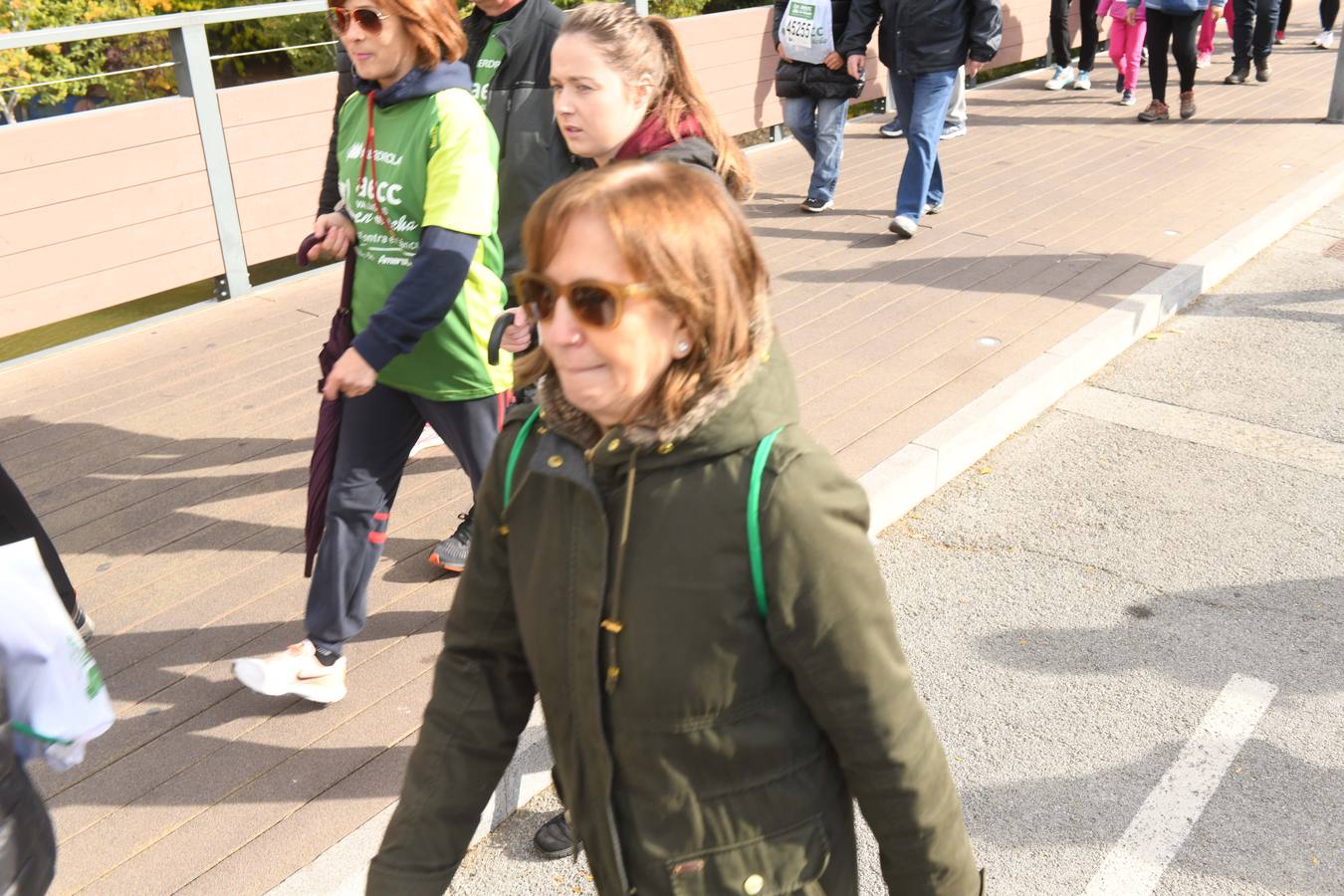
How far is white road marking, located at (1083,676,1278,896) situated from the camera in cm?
319

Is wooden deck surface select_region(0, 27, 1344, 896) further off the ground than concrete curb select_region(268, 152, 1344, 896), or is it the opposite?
wooden deck surface select_region(0, 27, 1344, 896)

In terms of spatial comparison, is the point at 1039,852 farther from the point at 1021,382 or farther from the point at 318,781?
the point at 1021,382

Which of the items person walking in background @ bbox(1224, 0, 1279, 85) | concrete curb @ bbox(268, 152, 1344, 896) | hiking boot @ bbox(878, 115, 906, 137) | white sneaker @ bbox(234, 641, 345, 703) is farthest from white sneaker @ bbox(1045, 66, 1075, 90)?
white sneaker @ bbox(234, 641, 345, 703)

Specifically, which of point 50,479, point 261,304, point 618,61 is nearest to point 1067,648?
point 618,61

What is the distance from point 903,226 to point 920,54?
1.04 metres

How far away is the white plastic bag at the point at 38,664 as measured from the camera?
1.82 m

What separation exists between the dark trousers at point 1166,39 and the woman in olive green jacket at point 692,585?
1069 centimetres

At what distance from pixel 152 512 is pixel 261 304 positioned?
8.38ft

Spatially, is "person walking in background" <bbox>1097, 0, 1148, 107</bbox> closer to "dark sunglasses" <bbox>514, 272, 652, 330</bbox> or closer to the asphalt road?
the asphalt road

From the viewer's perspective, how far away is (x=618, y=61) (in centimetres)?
310

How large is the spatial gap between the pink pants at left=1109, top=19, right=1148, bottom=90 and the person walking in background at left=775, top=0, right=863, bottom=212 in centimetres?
483

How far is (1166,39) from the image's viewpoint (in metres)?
11.1

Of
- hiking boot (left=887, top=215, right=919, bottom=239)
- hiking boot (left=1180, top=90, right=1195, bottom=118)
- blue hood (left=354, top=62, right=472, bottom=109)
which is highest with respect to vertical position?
blue hood (left=354, top=62, right=472, bottom=109)

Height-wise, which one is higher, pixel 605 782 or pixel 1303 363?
pixel 605 782
